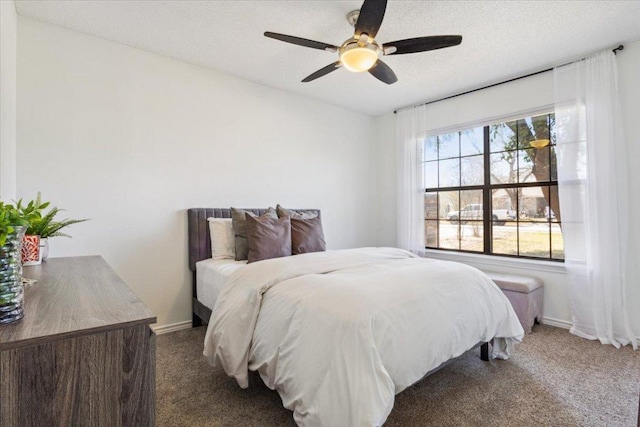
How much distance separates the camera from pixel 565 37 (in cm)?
265

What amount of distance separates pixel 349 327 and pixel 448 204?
3.30m

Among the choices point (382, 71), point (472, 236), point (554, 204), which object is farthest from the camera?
point (472, 236)

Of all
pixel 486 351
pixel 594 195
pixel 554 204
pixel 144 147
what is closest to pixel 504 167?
pixel 554 204

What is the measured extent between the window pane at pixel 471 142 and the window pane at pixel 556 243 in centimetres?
→ 118

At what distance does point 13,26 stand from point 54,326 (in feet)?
8.59

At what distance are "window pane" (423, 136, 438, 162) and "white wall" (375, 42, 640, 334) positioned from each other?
0.74 ft

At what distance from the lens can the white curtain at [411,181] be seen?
4234 millimetres

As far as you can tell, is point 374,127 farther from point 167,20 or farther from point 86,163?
point 86,163

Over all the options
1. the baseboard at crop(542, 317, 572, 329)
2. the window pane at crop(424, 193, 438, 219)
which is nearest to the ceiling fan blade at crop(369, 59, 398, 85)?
the window pane at crop(424, 193, 438, 219)

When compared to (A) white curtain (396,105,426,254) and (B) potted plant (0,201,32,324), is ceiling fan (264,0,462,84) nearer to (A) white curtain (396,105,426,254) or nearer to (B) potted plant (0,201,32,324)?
(B) potted plant (0,201,32,324)

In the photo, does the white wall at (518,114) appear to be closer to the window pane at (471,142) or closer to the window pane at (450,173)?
the window pane at (471,142)

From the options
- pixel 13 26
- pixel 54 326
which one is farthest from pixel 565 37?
pixel 13 26

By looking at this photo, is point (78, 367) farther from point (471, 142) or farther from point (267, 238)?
point (471, 142)

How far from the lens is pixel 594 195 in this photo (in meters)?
2.84
